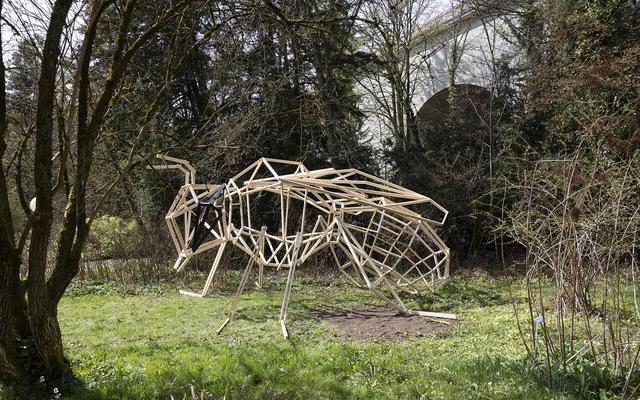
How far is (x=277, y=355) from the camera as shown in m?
5.31

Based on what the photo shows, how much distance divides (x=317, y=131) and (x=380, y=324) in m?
9.29

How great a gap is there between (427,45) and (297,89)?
701 centimetres

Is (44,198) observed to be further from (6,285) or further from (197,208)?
(197,208)

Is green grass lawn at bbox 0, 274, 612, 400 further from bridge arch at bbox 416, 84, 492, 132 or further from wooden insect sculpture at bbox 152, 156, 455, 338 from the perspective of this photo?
bridge arch at bbox 416, 84, 492, 132

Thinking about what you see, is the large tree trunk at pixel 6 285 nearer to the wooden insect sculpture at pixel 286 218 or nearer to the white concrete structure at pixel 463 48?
the wooden insect sculpture at pixel 286 218

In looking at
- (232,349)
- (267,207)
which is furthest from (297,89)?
(232,349)

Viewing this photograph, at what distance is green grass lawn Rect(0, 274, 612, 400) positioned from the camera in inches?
160

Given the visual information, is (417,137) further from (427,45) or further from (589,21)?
(589,21)

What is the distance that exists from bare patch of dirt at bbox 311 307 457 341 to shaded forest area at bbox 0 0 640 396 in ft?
4.28

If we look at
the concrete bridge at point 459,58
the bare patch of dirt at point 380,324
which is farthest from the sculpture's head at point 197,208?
the concrete bridge at point 459,58

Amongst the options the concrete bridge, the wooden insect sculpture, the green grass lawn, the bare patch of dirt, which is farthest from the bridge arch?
the bare patch of dirt

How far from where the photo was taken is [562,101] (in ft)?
40.4

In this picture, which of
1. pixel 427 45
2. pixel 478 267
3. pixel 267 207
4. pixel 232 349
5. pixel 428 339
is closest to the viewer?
pixel 232 349

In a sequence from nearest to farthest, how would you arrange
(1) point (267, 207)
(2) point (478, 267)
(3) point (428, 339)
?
(3) point (428, 339) < (2) point (478, 267) < (1) point (267, 207)
